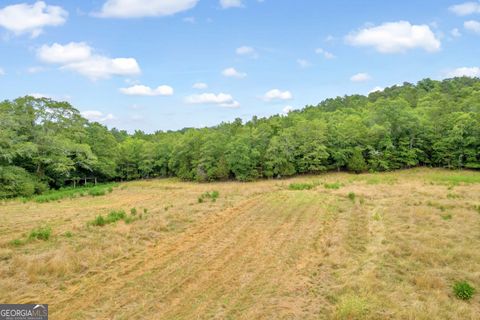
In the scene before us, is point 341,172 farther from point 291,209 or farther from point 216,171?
point 291,209

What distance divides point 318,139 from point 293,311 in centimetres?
3923

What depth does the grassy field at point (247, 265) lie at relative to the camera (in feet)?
21.5

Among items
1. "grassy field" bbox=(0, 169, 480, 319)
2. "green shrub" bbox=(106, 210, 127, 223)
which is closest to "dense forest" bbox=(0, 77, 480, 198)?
"green shrub" bbox=(106, 210, 127, 223)

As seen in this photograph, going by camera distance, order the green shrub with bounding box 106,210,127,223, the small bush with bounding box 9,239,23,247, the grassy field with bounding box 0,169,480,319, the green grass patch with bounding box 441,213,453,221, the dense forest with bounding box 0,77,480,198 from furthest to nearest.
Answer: the dense forest with bounding box 0,77,480,198 → the green shrub with bounding box 106,210,127,223 → the green grass patch with bounding box 441,213,453,221 → the small bush with bounding box 9,239,23,247 → the grassy field with bounding box 0,169,480,319

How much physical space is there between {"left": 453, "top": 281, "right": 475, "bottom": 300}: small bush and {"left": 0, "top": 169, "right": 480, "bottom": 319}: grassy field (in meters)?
0.18

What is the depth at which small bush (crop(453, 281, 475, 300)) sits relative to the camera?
22.7 feet

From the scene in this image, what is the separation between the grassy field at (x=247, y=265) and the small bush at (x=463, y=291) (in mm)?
178

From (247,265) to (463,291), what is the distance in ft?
17.0

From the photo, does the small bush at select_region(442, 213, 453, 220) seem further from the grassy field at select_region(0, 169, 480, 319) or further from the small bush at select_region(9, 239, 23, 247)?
the small bush at select_region(9, 239, 23, 247)

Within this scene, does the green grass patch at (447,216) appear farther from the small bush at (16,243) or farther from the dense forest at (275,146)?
the dense forest at (275,146)

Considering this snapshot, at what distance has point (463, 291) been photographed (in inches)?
275

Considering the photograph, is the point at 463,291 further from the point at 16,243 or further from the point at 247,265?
the point at 16,243

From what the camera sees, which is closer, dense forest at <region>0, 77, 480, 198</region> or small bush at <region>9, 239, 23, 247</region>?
small bush at <region>9, 239, 23, 247</region>

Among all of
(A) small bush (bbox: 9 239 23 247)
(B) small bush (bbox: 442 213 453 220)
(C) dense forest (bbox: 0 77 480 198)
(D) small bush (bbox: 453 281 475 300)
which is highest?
(C) dense forest (bbox: 0 77 480 198)
